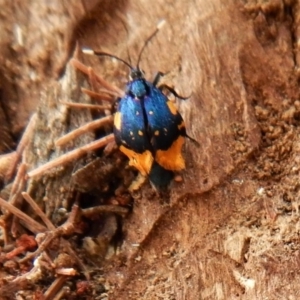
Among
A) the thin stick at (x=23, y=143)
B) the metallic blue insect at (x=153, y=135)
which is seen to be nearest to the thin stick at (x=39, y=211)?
the thin stick at (x=23, y=143)

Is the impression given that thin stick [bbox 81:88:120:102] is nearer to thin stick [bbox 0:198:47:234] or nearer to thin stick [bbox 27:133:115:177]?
thin stick [bbox 27:133:115:177]

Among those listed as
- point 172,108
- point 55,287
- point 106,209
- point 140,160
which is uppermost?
point 172,108

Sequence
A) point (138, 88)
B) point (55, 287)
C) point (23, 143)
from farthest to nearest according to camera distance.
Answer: point (23, 143) → point (138, 88) → point (55, 287)

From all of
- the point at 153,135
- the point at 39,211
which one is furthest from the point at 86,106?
the point at 39,211

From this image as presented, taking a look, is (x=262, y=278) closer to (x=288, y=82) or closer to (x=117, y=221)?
(x=117, y=221)

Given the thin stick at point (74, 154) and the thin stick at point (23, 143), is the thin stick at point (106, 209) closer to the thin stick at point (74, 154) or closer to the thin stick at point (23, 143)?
the thin stick at point (74, 154)

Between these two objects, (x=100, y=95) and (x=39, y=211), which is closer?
(x=39, y=211)

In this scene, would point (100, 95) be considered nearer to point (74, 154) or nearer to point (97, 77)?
point (97, 77)

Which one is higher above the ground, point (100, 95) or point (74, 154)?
point (100, 95)
